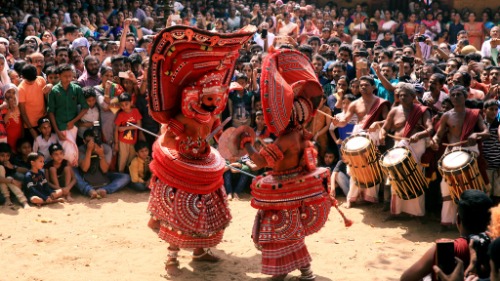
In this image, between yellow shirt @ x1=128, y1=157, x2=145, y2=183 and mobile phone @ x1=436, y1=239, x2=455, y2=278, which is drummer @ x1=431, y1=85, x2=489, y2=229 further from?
yellow shirt @ x1=128, y1=157, x2=145, y2=183

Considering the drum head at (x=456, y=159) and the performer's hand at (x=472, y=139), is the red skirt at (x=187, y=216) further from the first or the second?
the performer's hand at (x=472, y=139)

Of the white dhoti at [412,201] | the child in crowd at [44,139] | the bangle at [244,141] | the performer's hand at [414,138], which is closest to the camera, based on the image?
the bangle at [244,141]

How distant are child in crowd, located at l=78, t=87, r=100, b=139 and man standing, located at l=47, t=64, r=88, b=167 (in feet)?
0.32

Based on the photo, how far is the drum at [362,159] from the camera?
27.8 ft

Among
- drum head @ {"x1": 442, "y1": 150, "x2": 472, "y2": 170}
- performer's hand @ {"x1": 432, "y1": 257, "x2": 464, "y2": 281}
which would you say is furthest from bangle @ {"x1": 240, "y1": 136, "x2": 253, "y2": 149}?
performer's hand @ {"x1": 432, "y1": 257, "x2": 464, "y2": 281}

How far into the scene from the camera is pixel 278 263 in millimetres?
6484

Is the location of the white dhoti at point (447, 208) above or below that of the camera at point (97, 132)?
below

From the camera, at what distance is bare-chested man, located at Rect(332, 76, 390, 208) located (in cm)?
894

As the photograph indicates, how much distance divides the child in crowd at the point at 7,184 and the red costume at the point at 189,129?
289 centimetres

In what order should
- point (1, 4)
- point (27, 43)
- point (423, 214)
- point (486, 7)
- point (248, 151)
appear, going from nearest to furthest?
point (248, 151)
point (423, 214)
point (27, 43)
point (1, 4)
point (486, 7)

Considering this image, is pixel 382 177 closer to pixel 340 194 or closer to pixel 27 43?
pixel 340 194

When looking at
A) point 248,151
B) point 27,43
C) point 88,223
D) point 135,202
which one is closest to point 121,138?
point 135,202

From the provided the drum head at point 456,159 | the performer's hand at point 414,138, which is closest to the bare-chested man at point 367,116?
the performer's hand at point 414,138

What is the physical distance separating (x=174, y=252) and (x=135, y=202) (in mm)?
2715
